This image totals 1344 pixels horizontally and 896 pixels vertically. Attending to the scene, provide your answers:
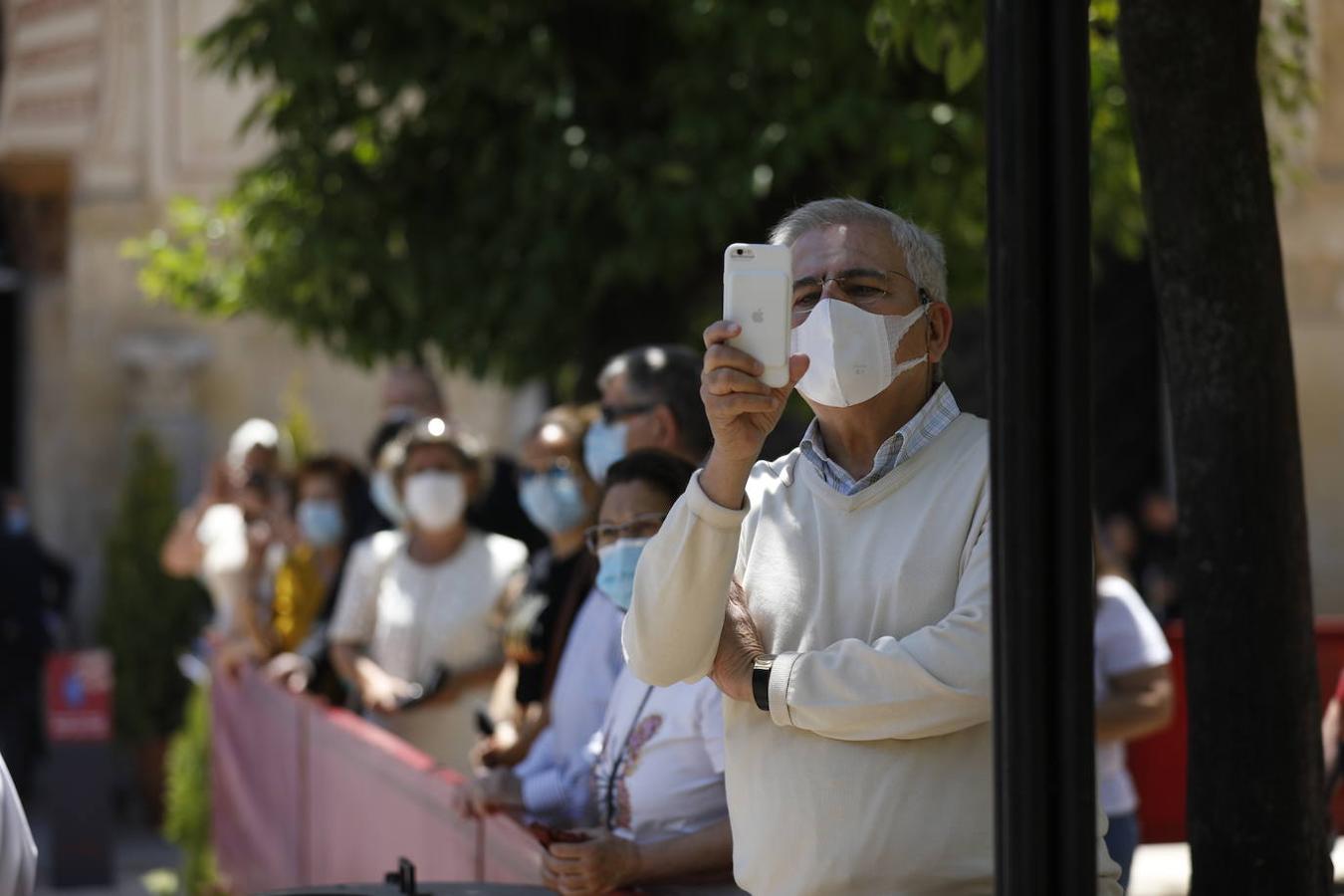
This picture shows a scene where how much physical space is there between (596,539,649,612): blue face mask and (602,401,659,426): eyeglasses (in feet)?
2.97

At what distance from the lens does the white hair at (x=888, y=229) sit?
115 inches

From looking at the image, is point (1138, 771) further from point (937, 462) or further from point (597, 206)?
point (937, 462)

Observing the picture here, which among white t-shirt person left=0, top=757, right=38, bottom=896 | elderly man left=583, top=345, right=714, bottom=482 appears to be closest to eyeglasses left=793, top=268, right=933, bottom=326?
white t-shirt person left=0, top=757, right=38, bottom=896

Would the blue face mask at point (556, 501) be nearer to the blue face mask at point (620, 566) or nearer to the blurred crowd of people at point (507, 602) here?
the blurred crowd of people at point (507, 602)

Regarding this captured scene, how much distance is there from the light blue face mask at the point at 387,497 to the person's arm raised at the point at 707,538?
4.27 metres

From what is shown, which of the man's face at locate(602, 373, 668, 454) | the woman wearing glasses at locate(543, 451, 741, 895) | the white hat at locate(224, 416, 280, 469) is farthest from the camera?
the white hat at locate(224, 416, 280, 469)

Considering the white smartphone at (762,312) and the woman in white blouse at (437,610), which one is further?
the woman in white blouse at (437,610)

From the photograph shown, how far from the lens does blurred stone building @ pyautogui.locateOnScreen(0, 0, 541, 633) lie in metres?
14.8

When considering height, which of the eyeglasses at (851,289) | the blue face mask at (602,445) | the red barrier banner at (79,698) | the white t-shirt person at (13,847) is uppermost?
the eyeglasses at (851,289)

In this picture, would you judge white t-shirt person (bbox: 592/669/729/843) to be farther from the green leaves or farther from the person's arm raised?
the green leaves

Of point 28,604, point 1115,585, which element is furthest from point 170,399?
point 1115,585

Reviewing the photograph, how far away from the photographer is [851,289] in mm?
2871

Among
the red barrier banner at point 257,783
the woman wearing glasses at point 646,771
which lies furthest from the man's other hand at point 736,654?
the red barrier banner at point 257,783

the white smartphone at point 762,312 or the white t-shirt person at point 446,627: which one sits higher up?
the white smartphone at point 762,312
